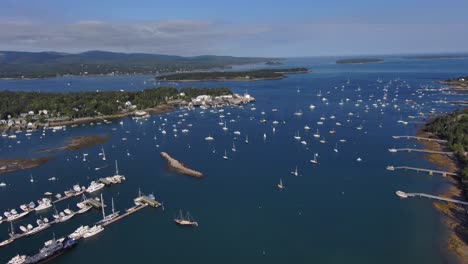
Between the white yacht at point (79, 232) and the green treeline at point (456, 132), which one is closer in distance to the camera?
the white yacht at point (79, 232)

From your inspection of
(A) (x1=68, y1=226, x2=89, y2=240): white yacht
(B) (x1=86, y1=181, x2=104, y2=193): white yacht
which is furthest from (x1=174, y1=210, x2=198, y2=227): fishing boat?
(B) (x1=86, y1=181, x2=104, y2=193): white yacht

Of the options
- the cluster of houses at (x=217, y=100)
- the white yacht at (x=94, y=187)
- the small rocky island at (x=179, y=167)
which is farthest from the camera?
the cluster of houses at (x=217, y=100)

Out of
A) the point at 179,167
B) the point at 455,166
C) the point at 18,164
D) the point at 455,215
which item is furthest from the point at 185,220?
the point at 455,166

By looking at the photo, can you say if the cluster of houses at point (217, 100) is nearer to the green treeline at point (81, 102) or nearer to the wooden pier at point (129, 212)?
the green treeline at point (81, 102)

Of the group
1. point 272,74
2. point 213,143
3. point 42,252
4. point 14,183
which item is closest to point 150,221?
point 42,252

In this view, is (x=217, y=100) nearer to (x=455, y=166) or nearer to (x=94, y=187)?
(x=94, y=187)

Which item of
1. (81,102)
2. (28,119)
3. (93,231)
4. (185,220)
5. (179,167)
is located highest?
(81,102)

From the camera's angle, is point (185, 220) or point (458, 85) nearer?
point (185, 220)

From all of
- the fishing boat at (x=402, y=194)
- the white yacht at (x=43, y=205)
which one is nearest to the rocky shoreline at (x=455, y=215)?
the fishing boat at (x=402, y=194)
